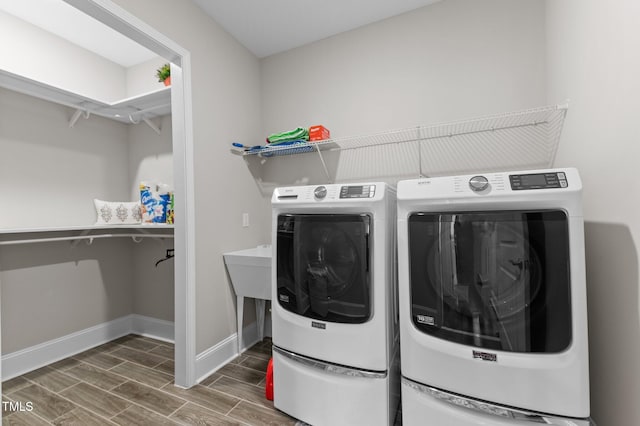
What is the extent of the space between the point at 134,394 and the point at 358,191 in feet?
6.16

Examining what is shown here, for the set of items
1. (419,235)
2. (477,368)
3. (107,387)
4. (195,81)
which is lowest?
(107,387)

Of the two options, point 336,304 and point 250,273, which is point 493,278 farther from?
point 250,273

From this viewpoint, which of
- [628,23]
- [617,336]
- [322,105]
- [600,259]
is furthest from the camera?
[322,105]

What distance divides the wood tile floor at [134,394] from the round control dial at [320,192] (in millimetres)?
1225

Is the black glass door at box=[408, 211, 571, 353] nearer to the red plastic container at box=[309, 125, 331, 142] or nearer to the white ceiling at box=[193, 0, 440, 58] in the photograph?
the red plastic container at box=[309, 125, 331, 142]

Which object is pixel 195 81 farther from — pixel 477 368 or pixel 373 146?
pixel 477 368

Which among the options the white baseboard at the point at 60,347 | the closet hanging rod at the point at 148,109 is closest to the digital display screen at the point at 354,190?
the closet hanging rod at the point at 148,109

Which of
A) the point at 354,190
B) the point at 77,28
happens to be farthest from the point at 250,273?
the point at 77,28

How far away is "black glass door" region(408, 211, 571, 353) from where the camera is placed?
0.99m

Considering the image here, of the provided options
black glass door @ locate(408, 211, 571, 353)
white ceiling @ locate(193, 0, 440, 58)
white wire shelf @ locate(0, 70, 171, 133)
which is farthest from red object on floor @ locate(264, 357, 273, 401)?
white ceiling @ locate(193, 0, 440, 58)

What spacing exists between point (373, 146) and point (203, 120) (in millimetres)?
1295

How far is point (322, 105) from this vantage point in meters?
2.44

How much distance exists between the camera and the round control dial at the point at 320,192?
142 centimetres

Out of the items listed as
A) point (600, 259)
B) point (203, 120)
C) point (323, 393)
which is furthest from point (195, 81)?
point (600, 259)
